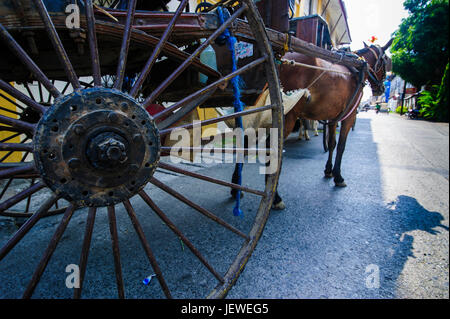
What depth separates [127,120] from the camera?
3.39 ft

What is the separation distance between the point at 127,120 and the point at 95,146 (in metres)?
0.17

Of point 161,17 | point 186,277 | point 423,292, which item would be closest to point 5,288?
point 186,277

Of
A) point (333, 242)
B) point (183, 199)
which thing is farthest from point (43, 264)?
point (333, 242)

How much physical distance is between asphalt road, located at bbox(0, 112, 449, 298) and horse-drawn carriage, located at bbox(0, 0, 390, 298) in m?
0.02

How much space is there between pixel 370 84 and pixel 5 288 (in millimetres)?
5519

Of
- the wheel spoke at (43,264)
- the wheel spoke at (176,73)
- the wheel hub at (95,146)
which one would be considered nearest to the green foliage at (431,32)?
the wheel spoke at (176,73)

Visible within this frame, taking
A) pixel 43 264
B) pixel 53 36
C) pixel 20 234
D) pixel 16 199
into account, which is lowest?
pixel 43 264

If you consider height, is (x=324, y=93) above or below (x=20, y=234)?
above

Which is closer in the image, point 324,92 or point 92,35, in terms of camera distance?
point 92,35

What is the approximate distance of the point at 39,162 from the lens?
2.94 ft

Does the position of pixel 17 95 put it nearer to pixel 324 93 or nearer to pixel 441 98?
pixel 324 93

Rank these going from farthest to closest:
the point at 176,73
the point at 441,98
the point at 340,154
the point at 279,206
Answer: the point at 340,154 < the point at 441,98 < the point at 279,206 < the point at 176,73
